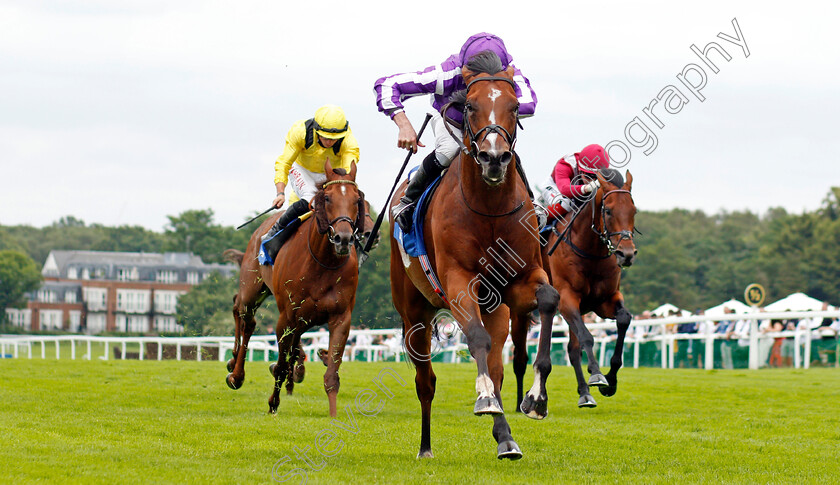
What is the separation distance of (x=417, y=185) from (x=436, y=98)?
627mm

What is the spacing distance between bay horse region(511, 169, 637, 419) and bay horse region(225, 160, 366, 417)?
176 cm

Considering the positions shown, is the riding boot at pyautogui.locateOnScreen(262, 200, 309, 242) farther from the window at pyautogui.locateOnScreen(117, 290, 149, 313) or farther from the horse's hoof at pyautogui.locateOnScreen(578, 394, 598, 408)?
the window at pyautogui.locateOnScreen(117, 290, 149, 313)

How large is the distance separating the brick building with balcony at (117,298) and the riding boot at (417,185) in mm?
98813

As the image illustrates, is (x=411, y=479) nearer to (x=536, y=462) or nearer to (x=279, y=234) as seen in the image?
(x=536, y=462)

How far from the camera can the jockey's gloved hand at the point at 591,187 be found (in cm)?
997

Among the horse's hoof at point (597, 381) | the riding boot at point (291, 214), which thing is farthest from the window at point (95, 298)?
the horse's hoof at point (597, 381)

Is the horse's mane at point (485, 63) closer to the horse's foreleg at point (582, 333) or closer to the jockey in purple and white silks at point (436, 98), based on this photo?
the jockey in purple and white silks at point (436, 98)

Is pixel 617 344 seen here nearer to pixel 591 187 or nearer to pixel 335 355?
pixel 591 187

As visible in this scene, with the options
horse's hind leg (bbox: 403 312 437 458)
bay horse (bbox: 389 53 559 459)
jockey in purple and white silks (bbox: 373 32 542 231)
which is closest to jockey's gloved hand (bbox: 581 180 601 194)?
jockey in purple and white silks (bbox: 373 32 542 231)

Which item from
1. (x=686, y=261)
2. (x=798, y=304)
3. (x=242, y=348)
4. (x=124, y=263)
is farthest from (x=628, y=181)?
(x=124, y=263)

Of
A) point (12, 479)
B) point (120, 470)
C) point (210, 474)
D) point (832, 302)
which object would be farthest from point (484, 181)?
point (832, 302)

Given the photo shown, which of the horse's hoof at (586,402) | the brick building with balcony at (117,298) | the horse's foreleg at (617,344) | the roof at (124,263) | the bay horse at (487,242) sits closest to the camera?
the bay horse at (487,242)

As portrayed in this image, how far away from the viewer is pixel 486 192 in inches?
238

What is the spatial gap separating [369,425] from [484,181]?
3.37 m
